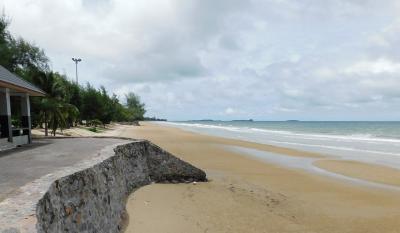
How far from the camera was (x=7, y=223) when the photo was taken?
384 centimetres

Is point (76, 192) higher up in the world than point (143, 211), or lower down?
higher up

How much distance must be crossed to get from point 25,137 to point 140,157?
604 cm

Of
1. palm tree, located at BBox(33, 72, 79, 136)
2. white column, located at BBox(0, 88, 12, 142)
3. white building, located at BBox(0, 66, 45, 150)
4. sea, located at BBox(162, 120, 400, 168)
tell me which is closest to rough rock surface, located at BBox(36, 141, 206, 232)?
white building, located at BBox(0, 66, 45, 150)

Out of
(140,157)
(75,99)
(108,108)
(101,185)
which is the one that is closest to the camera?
(101,185)

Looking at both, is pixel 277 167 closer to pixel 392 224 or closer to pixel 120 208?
pixel 392 224

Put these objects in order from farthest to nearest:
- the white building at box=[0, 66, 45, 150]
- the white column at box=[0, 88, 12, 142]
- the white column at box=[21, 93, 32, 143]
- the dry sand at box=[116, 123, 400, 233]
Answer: the white column at box=[21, 93, 32, 143], the white column at box=[0, 88, 12, 142], the white building at box=[0, 66, 45, 150], the dry sand at box=[116, 123, 400, 233]

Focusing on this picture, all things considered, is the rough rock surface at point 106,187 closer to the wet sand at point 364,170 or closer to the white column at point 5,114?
the white column at point 5,114

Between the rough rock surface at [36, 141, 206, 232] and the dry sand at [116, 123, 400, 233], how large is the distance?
1.61 ft

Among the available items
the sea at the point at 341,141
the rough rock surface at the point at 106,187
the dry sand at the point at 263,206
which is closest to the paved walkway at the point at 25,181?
the rough rock surface at the point at 106,187

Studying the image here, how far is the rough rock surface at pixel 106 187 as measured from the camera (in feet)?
16.6

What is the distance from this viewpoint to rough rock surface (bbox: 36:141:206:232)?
16.6ft

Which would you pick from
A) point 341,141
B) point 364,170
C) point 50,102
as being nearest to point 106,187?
point 364,170

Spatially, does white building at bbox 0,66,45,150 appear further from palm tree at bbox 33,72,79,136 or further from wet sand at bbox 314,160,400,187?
wet sand at bbox 314,160,400,187

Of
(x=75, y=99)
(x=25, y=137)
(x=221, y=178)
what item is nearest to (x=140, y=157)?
(x=221, y=178)
